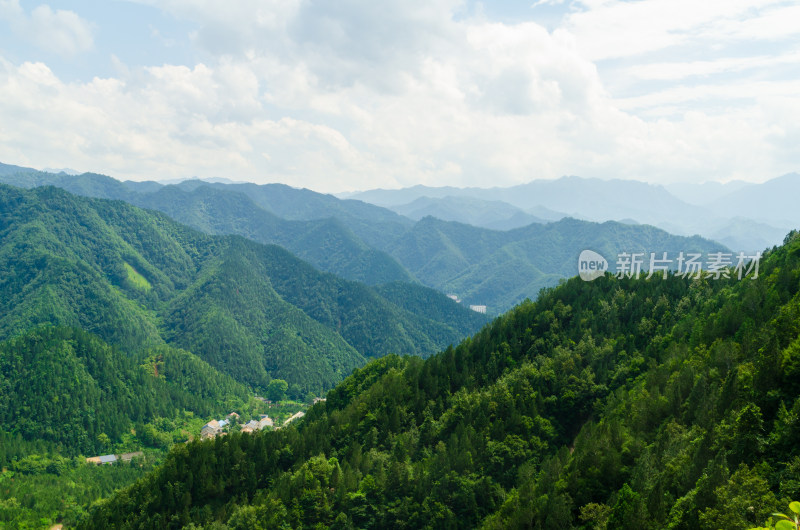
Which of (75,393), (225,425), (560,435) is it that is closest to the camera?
(560,435)

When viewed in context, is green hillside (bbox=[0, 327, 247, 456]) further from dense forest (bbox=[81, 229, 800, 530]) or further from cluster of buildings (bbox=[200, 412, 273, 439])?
dense forest (bbox=[81, 229, 800, 530])

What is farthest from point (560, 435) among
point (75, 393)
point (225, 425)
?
point (75, 393)

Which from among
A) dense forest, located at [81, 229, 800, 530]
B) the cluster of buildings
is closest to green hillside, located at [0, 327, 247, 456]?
the cluster of buildings

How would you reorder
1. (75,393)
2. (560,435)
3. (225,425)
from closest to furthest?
(560,435) < (75,393) < (225,425)

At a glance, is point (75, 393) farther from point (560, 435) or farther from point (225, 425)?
point (560, 435)

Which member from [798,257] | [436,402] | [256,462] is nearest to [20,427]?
[256,462]

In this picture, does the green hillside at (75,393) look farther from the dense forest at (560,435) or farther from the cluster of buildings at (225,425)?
the dense forest at (560,435)

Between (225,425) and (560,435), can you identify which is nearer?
(560,435)

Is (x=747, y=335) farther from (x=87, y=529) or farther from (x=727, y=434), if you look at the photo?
(x=87, y=529)

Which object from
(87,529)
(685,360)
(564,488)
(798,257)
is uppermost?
(798,257)
